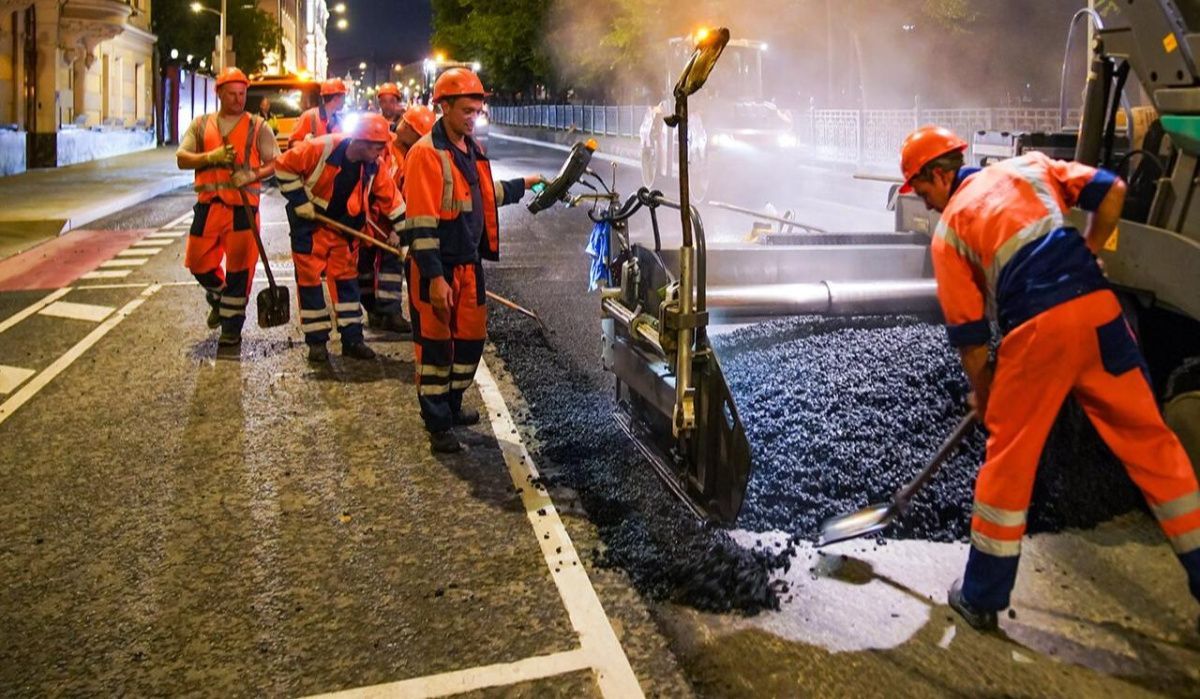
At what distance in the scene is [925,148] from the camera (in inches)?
132

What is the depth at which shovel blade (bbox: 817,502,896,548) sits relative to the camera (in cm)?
370

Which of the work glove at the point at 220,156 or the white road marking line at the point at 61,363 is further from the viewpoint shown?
the work glove at the point at 220,156

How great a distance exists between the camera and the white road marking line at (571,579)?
3039 mm

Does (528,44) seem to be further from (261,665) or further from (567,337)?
(261,665)

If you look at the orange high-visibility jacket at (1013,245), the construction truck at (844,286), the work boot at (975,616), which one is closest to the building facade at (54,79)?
the construction truck at (844,286)

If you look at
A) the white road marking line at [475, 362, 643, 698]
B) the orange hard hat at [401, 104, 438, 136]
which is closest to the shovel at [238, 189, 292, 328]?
the orange hard hat at [401, 104, 438, 136]

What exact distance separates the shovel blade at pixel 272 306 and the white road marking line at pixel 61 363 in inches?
51.7

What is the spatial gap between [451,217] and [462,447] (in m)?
1.18

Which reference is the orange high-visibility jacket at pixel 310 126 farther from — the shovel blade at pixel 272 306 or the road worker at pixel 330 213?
the shovel blade at pixel 272 306

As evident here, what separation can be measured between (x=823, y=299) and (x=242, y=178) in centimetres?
419

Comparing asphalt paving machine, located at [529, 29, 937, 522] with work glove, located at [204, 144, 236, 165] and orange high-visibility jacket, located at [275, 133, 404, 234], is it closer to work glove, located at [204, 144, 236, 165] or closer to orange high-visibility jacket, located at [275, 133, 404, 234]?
orange high-visibility jacket, located at [275, 133, 404, 234]

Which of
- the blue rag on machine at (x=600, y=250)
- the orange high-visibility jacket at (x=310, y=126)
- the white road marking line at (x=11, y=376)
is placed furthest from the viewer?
the orange high-visibility jacket at (x=310, y=126)

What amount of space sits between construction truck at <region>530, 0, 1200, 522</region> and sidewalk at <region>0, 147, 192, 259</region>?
10.2 metres

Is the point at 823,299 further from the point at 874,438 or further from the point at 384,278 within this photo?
the point at 384,278
